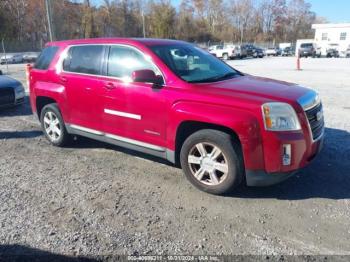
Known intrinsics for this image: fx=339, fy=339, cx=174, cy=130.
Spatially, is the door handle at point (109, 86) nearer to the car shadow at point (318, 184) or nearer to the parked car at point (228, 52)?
the car shadow at point (318, 184)

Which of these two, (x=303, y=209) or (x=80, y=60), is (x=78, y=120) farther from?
(x=303, y=209)

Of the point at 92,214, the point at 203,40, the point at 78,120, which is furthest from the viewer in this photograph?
the point at 203,40

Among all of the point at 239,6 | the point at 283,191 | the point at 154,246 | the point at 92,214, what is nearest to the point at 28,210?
the point at 92,214

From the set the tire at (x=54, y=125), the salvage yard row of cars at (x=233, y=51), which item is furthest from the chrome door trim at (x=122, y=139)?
the salvage yard row of cars at (x=233, y=51)

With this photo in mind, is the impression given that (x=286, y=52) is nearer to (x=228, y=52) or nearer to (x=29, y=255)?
(x=228, y=52)

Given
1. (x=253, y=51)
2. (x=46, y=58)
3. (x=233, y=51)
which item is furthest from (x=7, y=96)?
(x=253, y=51)

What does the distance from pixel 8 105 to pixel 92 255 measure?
717cm

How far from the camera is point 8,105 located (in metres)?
8.95

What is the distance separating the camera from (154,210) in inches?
151

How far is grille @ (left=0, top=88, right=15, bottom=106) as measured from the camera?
345 inches

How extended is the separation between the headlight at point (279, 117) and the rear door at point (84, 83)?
2452mm

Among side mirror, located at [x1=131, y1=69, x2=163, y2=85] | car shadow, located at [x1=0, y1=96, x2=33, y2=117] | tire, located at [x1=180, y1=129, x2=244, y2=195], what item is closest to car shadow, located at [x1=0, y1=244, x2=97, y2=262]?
tire, located at [x1=180, y1=129, x2=244, y2=195]

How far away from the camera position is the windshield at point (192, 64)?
449 centimetres

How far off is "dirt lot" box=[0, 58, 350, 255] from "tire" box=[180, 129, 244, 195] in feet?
0.54
